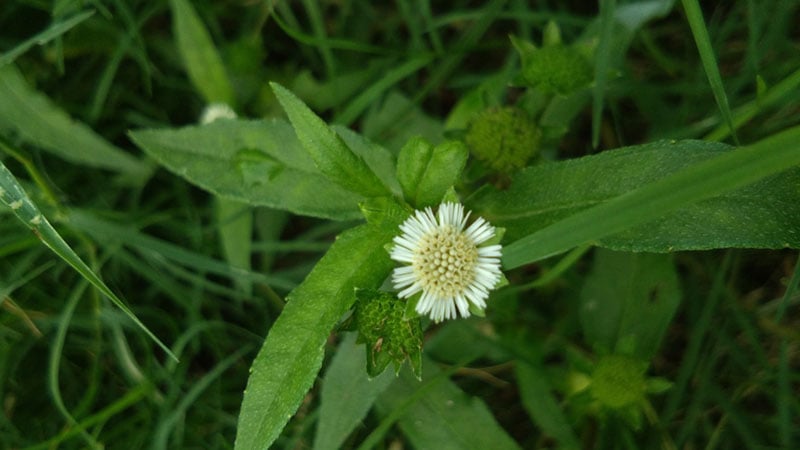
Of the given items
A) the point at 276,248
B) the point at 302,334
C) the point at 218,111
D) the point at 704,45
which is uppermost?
the point at 218,111

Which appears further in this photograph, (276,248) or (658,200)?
(276,248)

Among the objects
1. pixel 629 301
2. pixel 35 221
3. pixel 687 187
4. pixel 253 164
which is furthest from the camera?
pixel 629 301

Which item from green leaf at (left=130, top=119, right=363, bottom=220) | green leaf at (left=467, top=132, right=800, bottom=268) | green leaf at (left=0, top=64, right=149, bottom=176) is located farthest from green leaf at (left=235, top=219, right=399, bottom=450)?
green leaf at (left=0, top=64, right=149, bottom=176)

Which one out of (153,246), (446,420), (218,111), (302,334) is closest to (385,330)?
(302,334)

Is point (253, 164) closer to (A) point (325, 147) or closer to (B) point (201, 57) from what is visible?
(A) point (325, 147)

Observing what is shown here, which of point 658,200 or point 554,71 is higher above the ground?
point 554,71

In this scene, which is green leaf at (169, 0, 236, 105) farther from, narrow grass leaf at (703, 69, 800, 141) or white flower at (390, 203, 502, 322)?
narrow grass leaf at (703, 69, 800, 141)
